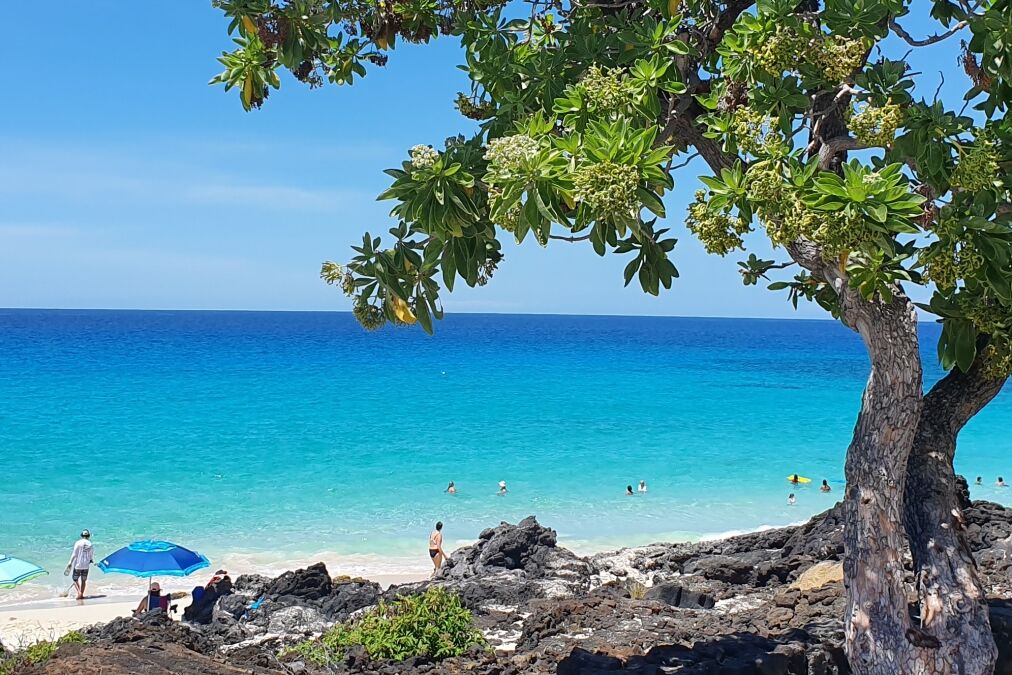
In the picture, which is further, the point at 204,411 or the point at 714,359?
the point at 714,359

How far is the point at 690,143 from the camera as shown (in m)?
6.07

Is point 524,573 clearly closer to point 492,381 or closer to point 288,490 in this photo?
point 288,490

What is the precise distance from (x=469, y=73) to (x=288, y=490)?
1022 inches

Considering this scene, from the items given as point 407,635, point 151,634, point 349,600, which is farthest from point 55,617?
point 407,635

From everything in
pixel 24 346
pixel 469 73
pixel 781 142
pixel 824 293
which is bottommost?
pixel 24 346

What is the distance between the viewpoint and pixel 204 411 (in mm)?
51875

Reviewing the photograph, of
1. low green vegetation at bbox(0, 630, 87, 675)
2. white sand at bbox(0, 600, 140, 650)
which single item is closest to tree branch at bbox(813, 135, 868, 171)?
low green vegetation at bbox(0, 630, 87, 675)

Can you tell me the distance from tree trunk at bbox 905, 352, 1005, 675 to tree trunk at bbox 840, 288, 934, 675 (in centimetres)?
33

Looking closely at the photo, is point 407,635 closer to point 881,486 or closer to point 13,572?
point 881,486

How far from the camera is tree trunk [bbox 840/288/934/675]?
18.6 feet

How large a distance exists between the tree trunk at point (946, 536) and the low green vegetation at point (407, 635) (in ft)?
14.4

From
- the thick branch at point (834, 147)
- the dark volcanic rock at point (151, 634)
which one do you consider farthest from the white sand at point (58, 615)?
the thick branch at point (834, 147)

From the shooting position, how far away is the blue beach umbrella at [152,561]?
15789 millimetres

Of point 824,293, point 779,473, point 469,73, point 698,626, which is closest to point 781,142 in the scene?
point 469,73
